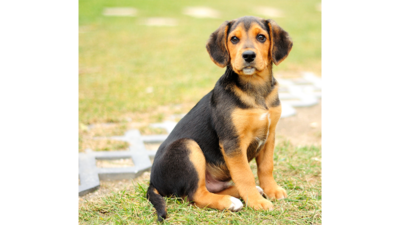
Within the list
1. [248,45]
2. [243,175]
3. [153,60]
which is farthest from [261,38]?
[153,60]

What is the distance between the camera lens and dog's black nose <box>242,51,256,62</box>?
3.47 metres

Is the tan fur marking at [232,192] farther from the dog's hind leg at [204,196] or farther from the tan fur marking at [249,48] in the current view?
the tan fur marking at [249,48]

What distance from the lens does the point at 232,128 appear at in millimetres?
3662

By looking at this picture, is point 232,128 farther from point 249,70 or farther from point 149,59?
point 149,59

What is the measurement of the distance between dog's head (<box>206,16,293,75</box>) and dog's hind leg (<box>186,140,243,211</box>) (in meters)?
0.89

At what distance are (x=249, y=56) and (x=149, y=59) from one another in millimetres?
8394

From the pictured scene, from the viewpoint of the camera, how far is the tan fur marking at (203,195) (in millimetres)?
3717

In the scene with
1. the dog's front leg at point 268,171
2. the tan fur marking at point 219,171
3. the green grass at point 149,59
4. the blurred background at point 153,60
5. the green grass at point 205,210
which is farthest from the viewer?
the green grass at point 149,59

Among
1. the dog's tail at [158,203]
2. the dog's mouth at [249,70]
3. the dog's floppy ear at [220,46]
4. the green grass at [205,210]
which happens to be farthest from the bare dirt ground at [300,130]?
the dog's mouth at [249,70]

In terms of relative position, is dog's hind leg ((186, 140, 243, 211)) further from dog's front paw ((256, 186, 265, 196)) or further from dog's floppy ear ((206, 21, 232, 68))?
dog's floppy ear ((206, 21, 232, 68))

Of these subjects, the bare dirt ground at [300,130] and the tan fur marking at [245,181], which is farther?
the bare dirt ground at [300,130]

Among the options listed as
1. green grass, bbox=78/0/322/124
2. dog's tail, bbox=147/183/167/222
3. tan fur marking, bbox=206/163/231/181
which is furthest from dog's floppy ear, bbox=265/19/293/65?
green grass, bbox=78/0/322/124

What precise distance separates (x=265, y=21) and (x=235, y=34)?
1.17 ft

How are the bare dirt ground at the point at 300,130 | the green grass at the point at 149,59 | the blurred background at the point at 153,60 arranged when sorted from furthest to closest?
1. the green grass at the point at 149,59
2. the blurred background at the point at 153,60
3. the bare dirt ground at the point at 300,130
